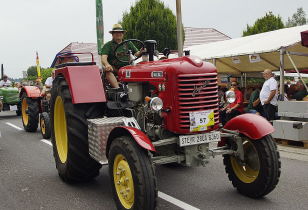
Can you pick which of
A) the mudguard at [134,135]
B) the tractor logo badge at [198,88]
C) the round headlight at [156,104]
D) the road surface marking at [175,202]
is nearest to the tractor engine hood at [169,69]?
the tractor logo badge at [198,88]

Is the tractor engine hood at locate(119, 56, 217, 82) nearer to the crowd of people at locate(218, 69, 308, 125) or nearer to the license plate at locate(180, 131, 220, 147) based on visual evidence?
the license plate at locate(180, 131, 220, 147)

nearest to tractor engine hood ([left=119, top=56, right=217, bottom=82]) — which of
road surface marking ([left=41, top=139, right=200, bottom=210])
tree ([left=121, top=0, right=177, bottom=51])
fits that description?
road surface marking ([left=41, top=139, right=200, bottom=210])

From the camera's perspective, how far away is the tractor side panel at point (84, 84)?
14.9 feet

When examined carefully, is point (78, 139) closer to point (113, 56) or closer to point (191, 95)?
point (113, 56)

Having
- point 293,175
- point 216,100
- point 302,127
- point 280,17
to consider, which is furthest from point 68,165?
point 280,17

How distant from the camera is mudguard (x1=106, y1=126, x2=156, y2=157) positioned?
3369 mm

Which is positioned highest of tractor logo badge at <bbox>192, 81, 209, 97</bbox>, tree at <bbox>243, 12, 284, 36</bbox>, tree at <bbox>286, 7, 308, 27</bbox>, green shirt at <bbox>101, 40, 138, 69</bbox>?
tree at <bbox>286, 7, 308, 27</bbox>

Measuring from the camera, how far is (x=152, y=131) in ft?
13.5

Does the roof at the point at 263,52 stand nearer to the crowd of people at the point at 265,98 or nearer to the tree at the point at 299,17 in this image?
the crowd of people at the point at 265,98

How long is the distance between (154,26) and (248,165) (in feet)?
68.4

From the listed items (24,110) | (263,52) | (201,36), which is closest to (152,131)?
(263,52)

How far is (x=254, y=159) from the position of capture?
419cm

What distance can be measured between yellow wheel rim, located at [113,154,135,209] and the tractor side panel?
1127 millimetres

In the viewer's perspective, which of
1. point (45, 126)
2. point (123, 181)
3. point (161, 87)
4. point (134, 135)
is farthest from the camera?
point (45, 126)
